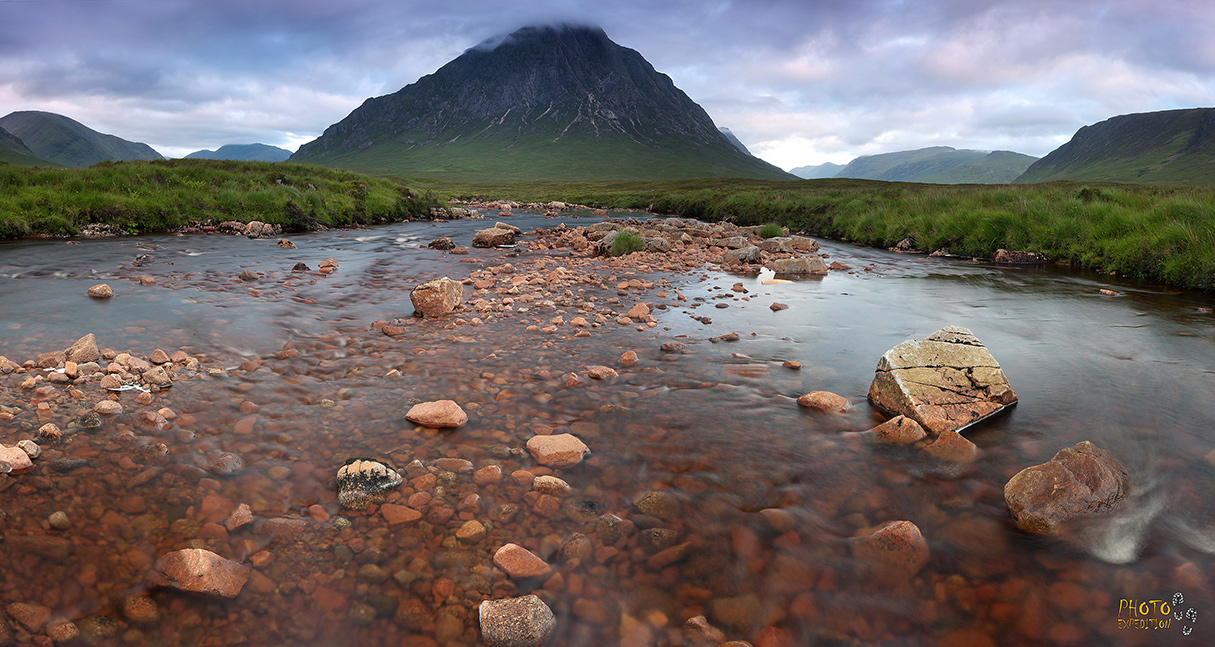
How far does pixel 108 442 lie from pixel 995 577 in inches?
260

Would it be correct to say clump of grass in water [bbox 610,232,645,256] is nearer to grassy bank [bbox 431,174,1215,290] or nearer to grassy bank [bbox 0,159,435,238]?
grassy bank [bbox 431,174,1215,290]

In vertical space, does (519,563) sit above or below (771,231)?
below

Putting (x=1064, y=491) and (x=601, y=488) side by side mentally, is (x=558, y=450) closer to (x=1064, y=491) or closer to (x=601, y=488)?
(x=601, y=488)

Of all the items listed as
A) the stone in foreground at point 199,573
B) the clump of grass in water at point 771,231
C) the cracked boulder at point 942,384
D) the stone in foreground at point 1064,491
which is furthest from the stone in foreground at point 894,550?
the clump of grass in water at point 771,231

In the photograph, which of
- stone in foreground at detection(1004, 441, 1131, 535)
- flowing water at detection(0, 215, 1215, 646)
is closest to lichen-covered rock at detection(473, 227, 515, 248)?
flowing water at detection(0, 215, 1215, 646)

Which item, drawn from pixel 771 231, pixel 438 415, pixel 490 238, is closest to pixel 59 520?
pixel 438 415

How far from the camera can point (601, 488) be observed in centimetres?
413

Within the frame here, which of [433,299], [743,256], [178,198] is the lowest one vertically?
[433,299]

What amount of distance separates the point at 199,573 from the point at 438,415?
2233mm

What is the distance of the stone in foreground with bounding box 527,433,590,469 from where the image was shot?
4473mm

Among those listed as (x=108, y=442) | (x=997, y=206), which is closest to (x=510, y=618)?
(x=108, y=442)

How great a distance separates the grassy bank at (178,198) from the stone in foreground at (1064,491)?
25235 millimetres

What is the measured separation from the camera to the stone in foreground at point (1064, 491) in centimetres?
372

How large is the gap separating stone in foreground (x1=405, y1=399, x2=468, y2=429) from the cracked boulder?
14.7ft
